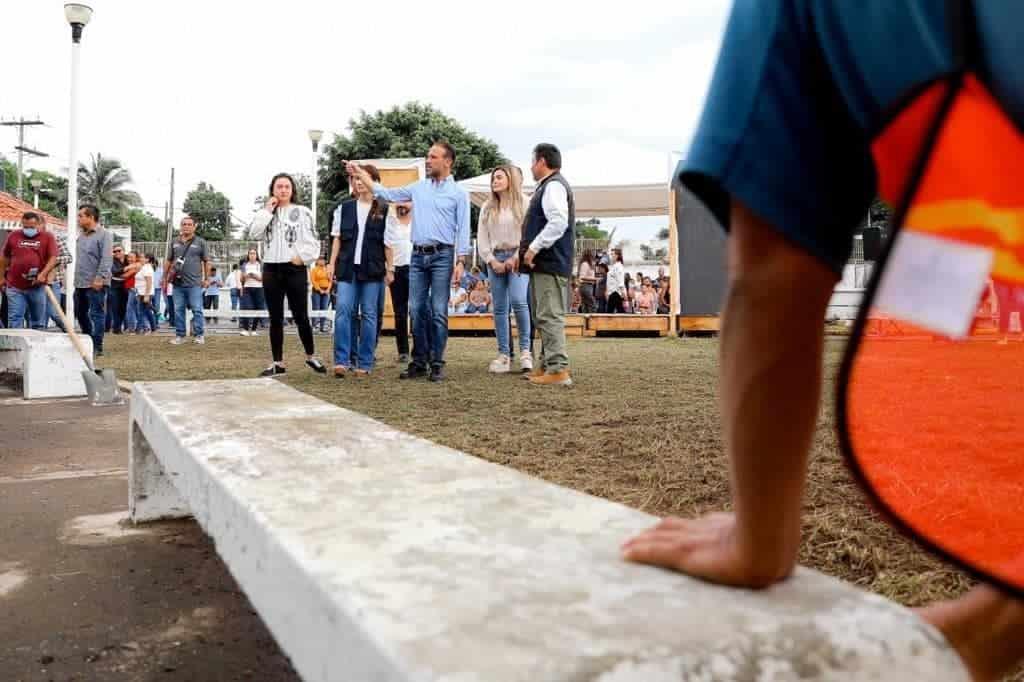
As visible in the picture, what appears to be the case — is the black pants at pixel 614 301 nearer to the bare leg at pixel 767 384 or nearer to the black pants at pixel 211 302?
the black pants at pixel 211 302

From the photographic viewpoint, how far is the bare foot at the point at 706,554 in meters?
0.98

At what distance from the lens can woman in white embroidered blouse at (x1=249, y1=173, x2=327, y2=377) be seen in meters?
6.37

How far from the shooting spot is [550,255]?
234 inches

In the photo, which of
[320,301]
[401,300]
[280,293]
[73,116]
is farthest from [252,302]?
[280,293]

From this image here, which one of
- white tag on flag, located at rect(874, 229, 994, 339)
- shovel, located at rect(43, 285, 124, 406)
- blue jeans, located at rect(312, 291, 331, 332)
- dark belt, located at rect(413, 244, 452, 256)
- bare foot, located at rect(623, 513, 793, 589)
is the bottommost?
shovel, located at rect(43, 285, 124, 406)

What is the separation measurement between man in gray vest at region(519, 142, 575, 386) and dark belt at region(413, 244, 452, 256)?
57 centimetres

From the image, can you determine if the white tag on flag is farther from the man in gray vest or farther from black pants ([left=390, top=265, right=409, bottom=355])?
black pants ([left=390, top=265, right=409, bottom=355])

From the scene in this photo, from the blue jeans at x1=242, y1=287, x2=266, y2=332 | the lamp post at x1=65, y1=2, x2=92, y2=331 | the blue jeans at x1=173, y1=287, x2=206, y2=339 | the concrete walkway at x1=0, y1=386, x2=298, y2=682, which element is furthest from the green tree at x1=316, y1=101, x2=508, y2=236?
the concrete walkway at x1=0, y1=386, x2=298, y2=682

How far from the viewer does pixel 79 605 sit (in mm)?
2012

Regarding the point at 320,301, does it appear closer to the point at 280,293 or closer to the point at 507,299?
the point at 280,293

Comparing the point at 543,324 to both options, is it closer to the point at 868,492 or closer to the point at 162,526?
the point at 162,526

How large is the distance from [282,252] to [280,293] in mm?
331

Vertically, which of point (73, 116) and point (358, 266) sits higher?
point (73, 116)

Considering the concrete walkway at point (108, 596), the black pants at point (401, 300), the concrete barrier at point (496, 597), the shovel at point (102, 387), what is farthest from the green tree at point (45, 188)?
the concrete barrier at point (496, 597)
